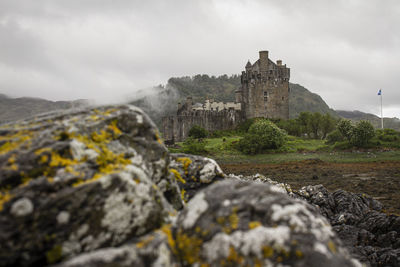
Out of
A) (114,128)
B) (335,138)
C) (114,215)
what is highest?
(114,128)

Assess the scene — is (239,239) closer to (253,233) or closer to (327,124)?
(253,233)

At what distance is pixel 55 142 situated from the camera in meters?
3.33

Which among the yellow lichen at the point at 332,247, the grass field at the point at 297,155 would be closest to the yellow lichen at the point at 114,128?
the yellow lichen at the point at 332,247

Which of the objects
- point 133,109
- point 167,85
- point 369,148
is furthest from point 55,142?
point 167,85

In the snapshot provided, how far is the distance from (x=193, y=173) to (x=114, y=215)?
8.33 ft

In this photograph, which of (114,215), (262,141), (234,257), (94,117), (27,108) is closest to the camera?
(234,257)

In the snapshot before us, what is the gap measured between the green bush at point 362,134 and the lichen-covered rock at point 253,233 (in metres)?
43.6

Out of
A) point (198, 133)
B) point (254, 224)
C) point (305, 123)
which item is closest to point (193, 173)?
point (254, 224)

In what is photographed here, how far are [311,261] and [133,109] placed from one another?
9.55 ft

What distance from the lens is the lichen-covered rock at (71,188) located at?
8.89 feet

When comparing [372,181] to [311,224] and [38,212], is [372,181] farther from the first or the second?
[38,212]

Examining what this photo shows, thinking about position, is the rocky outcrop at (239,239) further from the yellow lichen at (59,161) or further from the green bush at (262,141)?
the green bush at (262,141)

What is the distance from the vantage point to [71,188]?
9.80 ft

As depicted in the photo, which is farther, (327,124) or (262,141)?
(327,124)
